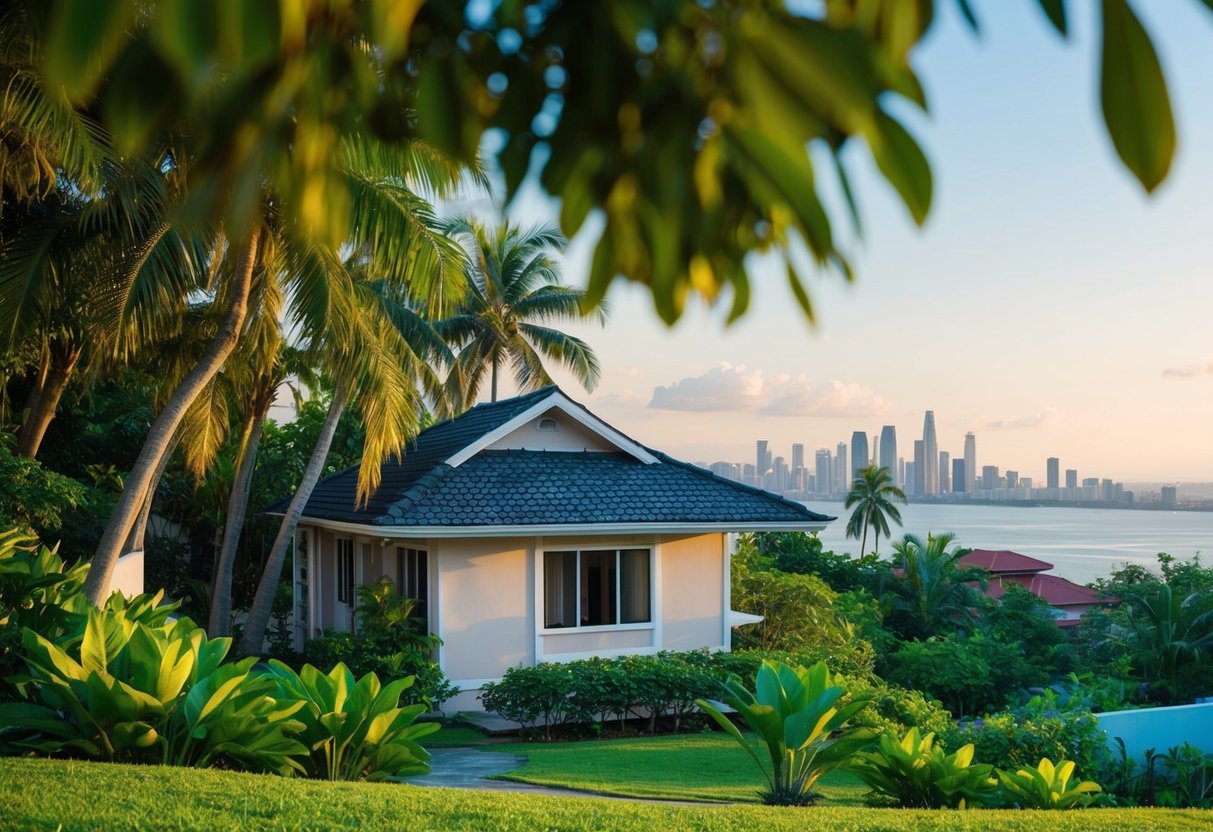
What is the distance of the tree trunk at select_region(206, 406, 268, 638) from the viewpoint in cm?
2356

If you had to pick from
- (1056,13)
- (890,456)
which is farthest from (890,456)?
(1056,13)

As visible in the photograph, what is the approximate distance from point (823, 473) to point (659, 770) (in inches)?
2521

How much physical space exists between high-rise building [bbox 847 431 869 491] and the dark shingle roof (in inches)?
1768

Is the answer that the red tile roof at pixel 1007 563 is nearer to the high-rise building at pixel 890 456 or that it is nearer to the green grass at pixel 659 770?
the high-rise building at pixel 890 456

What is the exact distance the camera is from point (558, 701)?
613 inches

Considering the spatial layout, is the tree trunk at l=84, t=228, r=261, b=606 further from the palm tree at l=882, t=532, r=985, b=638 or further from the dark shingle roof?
the palm tree at l=882, t=532, r=985, b=638

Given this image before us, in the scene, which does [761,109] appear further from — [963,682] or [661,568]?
[963,682]

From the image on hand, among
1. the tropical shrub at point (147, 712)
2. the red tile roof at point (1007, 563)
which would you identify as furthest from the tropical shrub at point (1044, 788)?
the red tile roof at point (1007, 563)

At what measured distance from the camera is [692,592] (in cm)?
1934

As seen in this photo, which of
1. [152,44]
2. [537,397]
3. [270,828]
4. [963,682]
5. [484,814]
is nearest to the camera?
[152,44]

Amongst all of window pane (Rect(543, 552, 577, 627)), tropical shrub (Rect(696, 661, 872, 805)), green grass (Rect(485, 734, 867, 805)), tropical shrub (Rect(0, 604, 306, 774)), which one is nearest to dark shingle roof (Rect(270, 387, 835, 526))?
window pane (Rect(543, 552, 577, 627))

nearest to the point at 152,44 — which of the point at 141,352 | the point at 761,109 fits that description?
the point at 761,109

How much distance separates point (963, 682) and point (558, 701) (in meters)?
11.5

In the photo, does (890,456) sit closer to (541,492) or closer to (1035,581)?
(1035,581)
